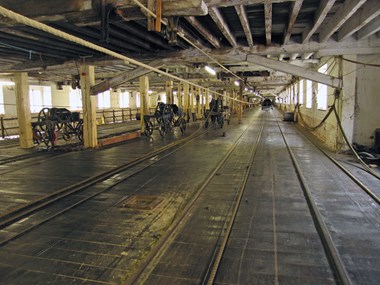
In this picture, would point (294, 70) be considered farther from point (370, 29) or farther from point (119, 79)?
point (119, 79)

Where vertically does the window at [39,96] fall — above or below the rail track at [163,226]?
above

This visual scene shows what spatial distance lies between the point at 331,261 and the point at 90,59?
8.16m

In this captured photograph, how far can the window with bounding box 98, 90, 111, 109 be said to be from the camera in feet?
80.7

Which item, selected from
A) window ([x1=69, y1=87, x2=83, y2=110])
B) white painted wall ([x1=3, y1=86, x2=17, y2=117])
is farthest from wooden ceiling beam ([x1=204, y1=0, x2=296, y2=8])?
window ([x1=69, y1=87, x2=83, y2=110])

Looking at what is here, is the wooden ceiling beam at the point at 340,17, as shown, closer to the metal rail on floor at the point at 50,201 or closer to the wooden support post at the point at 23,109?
the metal rail on floor at the point at 50,201

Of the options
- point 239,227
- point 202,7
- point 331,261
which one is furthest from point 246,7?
point 331,261

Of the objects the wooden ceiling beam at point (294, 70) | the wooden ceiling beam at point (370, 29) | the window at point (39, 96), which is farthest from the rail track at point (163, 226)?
the window at point (39, 96)

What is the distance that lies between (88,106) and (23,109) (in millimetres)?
2083

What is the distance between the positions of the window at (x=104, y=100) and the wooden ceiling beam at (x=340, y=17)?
20519 millimetres

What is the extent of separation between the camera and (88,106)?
8969 millimetres

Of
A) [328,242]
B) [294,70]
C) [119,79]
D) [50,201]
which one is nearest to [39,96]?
[119,79]

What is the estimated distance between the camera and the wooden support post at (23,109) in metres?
9.10

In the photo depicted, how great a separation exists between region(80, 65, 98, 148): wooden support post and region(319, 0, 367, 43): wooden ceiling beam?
629 centimetres

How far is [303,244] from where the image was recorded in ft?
9.28
